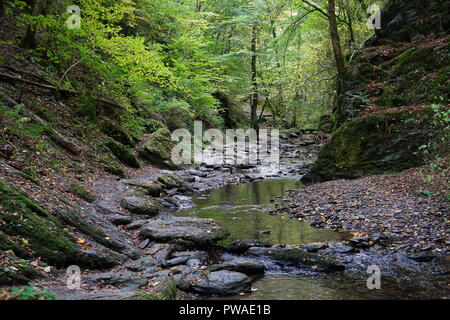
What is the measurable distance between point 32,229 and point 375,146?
36.0ft

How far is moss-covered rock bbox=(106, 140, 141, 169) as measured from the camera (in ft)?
41.0

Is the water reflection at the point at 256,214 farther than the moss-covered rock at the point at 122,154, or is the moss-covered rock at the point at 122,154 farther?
the moss-covered rock at the point at 122,154

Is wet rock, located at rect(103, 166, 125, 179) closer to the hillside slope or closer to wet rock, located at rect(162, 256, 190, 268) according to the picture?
wet rock, located at rect(162, 256, 190, 268)

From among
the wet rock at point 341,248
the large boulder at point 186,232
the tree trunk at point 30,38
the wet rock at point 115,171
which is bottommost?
the wet rock at point 341,248

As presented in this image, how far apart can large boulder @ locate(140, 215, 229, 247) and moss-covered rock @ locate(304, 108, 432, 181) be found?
6929 millimetres

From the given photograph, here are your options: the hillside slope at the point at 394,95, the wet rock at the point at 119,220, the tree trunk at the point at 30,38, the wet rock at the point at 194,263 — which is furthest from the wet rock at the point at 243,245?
the tree trunk at the point at 30,38

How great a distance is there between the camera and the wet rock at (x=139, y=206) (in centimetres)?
835

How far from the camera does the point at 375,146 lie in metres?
11.9

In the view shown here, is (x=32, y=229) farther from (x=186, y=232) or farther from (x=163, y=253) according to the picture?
(x=186, y=232)

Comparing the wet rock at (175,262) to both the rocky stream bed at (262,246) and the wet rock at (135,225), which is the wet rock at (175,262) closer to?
the rocky stream bed at (262,246)

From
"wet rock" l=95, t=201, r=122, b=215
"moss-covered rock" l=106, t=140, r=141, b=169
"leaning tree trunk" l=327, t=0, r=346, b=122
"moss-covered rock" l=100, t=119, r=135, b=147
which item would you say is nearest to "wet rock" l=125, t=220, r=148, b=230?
"wet rock" l=95, t=201, r=122, b=215

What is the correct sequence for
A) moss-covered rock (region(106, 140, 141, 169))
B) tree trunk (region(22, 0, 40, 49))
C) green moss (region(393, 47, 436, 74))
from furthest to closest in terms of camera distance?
moss-covered rock (region(106, 140, 141, 169)) → green moss (region(393, 47, 436, 74)) → tree trunk (region(22, 0, 40, 49))

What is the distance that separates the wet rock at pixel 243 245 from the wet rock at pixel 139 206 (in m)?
2.77
